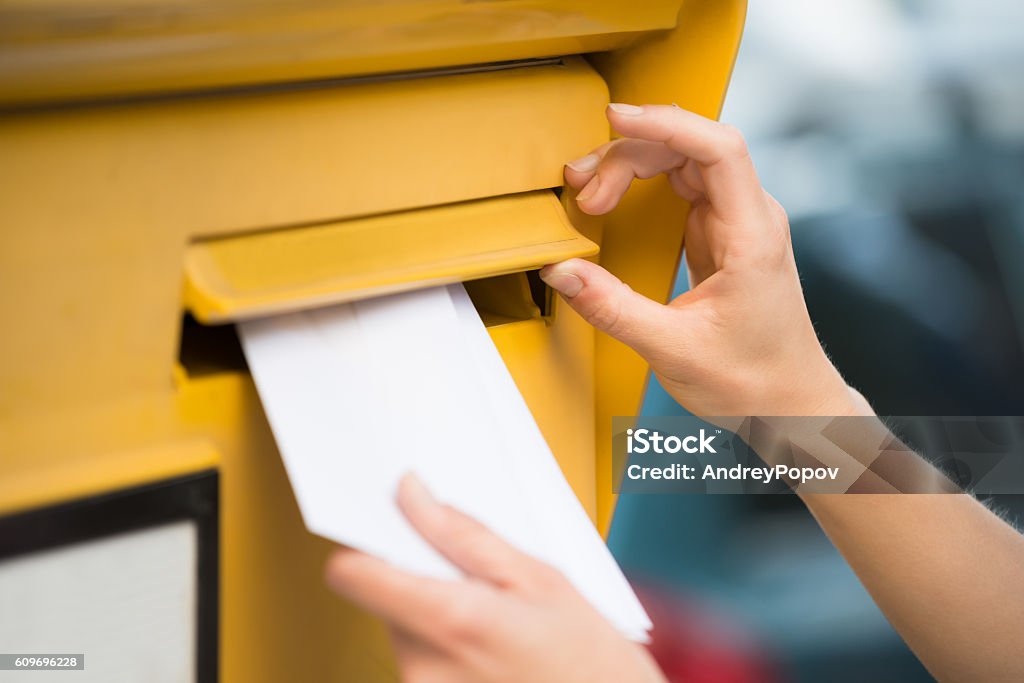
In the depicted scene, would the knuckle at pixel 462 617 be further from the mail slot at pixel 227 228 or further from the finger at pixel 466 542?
the mail slot at pixel 227 228

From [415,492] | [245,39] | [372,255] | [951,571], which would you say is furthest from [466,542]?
[951,571]

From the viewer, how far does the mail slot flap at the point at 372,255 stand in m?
0.60

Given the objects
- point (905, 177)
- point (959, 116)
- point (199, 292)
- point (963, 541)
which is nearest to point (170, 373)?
point (199, 292)

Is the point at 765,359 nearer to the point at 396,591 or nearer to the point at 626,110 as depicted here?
the point at 626,110

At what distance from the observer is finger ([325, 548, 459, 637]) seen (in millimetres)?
552

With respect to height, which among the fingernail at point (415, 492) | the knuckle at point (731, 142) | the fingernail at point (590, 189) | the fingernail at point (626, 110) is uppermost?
the fingernail at point (626, 110)

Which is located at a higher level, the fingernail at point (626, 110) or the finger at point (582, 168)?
the fingernail at point (626, 110)

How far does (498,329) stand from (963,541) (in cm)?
53

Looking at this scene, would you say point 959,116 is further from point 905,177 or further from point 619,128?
point 619,128

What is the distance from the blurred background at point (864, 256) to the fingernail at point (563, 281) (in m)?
0.87

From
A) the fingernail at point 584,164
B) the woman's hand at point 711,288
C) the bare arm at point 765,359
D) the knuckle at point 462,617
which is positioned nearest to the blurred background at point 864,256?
the bare arm at point 765,359

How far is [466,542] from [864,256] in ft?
4.13

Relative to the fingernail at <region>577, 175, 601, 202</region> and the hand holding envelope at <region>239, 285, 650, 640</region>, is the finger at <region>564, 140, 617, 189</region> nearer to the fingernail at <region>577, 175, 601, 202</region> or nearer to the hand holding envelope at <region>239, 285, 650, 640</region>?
the fingernail at <region>577, 175, 601, 202</region>

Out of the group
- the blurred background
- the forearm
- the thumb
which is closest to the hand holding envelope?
the thumb
